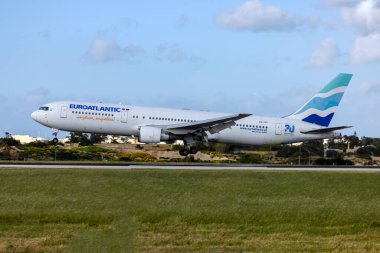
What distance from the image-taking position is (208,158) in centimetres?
6919

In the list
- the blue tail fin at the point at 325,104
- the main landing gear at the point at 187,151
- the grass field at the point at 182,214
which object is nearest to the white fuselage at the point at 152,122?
the blue tail fin at the point at 325,104

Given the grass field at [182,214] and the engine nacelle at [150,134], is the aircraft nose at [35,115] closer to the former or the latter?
the engine nacelle at [150,134]

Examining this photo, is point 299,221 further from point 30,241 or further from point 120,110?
point 120,110

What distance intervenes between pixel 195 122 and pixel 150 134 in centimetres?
380

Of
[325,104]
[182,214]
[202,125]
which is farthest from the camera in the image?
[325,104]

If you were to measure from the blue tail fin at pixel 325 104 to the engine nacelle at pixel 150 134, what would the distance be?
1220 centimetres

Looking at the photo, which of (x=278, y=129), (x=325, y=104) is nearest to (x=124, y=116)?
(x=278, y=129)

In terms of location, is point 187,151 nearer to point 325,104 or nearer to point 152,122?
point 152,122

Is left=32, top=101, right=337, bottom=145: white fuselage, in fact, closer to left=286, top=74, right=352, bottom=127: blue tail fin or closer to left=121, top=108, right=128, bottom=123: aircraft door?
left=121, top=108, right=128, bottom=123: aircraft door

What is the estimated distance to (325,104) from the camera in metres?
56.7

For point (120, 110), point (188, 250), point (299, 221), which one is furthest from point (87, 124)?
point (188, 250)

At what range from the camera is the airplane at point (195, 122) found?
49781mm

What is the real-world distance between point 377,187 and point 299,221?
1126cm

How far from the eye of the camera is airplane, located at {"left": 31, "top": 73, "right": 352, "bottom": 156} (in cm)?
4978
